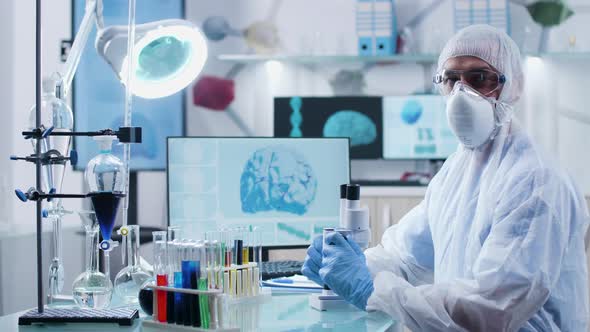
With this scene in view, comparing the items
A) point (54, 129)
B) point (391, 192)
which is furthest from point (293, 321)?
point (391, 192)

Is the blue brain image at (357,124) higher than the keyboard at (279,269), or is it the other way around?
the blue brain image at (357,124)

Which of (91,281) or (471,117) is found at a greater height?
(471,117)

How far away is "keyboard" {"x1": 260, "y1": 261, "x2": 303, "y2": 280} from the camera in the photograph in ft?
6.98

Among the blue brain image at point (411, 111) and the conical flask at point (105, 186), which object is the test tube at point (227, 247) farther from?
the blue brain image at point (411, 111)

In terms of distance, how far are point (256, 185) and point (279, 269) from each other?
0.85 ft

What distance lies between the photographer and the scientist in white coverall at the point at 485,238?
61.6 inches

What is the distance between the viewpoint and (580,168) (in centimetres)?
437

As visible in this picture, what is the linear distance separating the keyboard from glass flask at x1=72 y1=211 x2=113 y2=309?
0.50 meters

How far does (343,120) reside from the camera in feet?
14.6

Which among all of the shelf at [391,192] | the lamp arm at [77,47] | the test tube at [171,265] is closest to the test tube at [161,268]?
the test tube at [171,265]

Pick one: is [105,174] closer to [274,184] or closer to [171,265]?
[171,265]

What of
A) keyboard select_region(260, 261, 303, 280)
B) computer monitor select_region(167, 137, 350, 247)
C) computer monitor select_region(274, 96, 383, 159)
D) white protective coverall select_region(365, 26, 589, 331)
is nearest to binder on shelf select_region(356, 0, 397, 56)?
computer monitor select_region(274, 96, 383, 159)

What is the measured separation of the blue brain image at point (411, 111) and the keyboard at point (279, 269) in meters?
2.24

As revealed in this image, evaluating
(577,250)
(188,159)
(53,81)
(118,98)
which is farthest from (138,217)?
(577,250)
